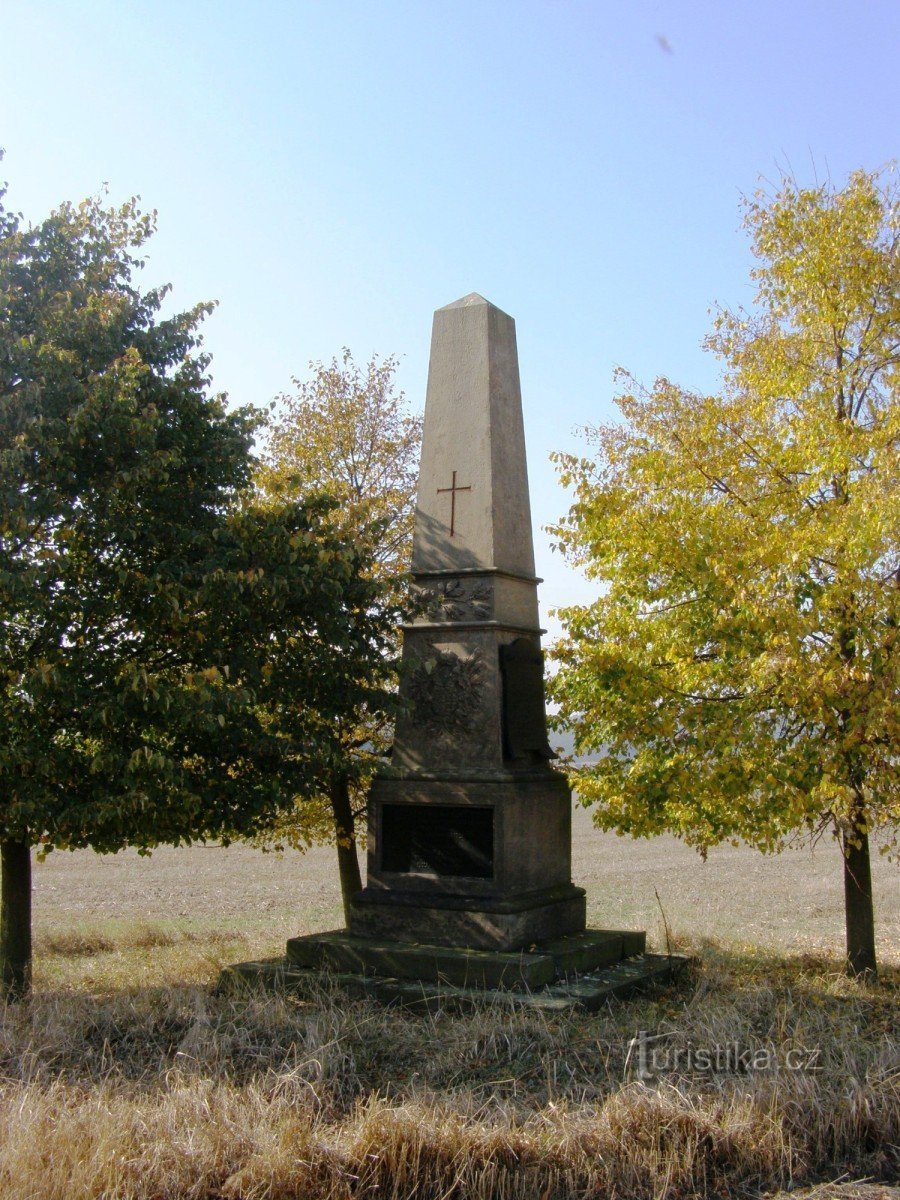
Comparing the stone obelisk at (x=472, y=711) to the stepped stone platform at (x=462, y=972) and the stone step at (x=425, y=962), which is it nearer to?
the stone step at (x=425, y=962)

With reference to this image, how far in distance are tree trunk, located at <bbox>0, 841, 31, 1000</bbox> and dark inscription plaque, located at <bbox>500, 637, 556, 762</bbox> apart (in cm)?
462

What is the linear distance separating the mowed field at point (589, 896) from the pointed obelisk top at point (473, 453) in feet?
12.6

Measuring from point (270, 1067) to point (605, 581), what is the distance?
6.20 metres

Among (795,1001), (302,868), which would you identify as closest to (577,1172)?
(795,1001)

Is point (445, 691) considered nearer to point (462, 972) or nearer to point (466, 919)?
point (466, 919)

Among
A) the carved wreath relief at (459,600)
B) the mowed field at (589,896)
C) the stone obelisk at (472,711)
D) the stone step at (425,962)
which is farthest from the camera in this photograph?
the mowed field at (589,896)

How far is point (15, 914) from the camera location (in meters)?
10.1

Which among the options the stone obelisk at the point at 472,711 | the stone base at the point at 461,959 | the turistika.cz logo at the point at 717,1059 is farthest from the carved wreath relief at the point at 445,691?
the turistika.cz logo at the point at 717,1059

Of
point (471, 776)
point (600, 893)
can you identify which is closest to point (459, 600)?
point (471, 776)

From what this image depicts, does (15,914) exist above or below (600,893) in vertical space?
above

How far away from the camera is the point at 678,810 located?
9.81 meters

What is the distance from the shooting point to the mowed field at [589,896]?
45.6 ft

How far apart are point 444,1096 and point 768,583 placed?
4811mm

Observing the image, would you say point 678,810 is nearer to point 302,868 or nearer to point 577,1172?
point 577,1172
